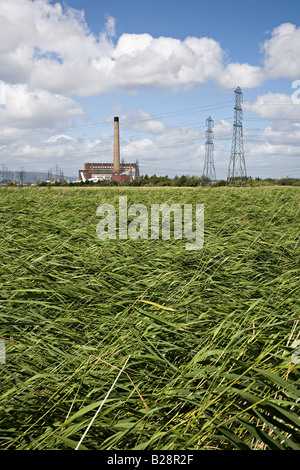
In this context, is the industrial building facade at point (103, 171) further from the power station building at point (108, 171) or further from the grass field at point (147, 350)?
the grass field at point (147, 350)

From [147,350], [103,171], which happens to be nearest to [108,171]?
[103,171]

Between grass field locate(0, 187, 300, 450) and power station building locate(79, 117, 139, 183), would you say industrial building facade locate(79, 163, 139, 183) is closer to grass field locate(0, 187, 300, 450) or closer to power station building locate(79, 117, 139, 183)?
power station building locate(79, 117, 139, 183)

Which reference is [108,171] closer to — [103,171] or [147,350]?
[103,171]

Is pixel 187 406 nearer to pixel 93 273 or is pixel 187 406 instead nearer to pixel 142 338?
pixel 142 338

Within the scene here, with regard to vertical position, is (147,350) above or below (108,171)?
below

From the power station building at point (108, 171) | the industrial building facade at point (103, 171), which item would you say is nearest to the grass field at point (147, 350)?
the power station building at point (108, 171)

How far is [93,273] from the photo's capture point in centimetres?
340

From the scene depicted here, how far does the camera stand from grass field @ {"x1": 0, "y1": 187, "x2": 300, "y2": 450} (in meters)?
1.39

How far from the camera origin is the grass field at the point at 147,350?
4.56ft

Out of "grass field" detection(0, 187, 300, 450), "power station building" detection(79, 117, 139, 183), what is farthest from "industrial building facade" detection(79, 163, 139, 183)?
"grass field" detection(0, 187, 300, 450)

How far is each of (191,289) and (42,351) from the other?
1.28 m

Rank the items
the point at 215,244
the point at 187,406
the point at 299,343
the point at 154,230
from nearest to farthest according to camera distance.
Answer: the point at 187,406 → the point at 299,343 → the point at 215,244 → the point at 154,230

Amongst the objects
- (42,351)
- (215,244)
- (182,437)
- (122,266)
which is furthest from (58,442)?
(215,244)

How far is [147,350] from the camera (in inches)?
78.7
